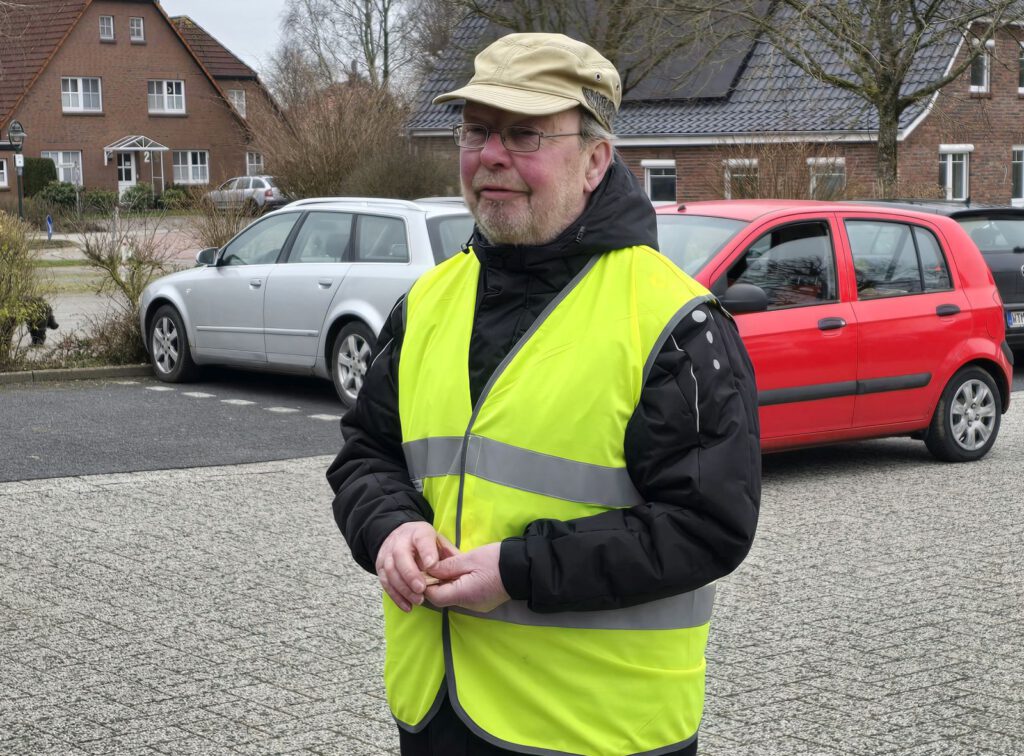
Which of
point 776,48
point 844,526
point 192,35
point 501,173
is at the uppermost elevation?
point 192,35

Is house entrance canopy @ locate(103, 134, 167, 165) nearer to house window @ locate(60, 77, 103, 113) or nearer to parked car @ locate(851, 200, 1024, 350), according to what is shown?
house window @ locate(60, 77, 103, 113)

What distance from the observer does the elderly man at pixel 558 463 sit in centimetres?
246

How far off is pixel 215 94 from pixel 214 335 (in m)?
58.2

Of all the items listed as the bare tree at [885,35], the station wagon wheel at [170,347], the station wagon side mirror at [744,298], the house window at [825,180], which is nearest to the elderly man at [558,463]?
the station wagon side mirror at [744,298]

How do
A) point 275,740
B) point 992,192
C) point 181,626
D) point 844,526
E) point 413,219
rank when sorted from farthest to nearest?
point 992,192 → point 413,219 → point 844,526 → point 181,626 → point 275,740

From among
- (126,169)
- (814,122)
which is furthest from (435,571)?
(126,169)

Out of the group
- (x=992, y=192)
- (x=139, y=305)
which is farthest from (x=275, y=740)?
(x=992, y=192)

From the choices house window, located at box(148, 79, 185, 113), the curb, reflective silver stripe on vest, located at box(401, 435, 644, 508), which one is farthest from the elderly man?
house window, located at box(148, 79, 185, 113)

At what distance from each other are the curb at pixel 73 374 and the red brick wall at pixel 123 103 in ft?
157

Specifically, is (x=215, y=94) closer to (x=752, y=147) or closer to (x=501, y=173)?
(x=752, y=147)

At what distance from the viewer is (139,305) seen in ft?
45.8

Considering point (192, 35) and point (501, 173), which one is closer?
point (501, 173)

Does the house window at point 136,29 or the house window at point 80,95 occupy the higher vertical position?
the house window at point 136,29

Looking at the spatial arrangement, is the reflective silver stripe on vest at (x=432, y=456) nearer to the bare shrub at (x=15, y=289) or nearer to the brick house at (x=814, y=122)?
the bare shrub at (x=15, y=289)
